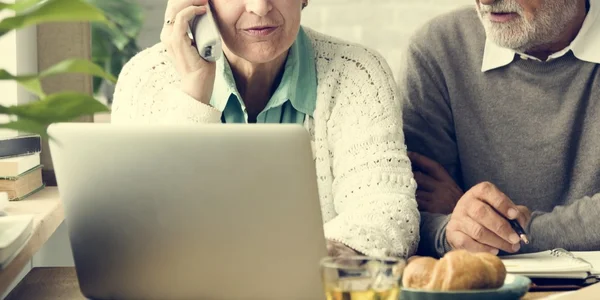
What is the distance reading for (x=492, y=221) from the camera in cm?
151

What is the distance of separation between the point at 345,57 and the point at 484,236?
45 cm

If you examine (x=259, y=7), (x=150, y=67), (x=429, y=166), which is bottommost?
(x=429, y=166)

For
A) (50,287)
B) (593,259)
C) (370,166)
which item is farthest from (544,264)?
(50,287)

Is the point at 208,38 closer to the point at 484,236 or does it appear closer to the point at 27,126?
the point at 484,236

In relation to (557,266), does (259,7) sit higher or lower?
higher

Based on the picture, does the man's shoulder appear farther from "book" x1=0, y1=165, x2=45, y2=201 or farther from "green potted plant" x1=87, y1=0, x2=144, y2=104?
"green potted plant" x1=87, y1=0, x2=144, y2=104

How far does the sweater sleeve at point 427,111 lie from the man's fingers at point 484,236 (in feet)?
1.51

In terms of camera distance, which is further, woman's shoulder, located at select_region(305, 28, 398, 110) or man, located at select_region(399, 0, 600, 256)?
man, located at select_region(399, 0, 600, 256)

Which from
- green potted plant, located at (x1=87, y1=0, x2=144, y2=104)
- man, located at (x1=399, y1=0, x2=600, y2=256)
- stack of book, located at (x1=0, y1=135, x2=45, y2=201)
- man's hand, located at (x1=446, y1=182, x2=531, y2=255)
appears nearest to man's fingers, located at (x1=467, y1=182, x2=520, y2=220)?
man's hand, located at (x1=446, y1=182, x2=531, y2=255)

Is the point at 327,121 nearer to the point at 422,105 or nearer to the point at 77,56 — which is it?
the point at 422,105

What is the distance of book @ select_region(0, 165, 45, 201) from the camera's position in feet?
5.36

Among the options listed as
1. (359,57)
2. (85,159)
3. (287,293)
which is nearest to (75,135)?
(85,159)

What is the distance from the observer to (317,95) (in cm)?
168

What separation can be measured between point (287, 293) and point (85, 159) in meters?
0.28
